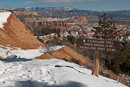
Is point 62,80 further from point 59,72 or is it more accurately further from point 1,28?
point 1,28

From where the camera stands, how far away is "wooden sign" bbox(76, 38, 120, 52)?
703 cm

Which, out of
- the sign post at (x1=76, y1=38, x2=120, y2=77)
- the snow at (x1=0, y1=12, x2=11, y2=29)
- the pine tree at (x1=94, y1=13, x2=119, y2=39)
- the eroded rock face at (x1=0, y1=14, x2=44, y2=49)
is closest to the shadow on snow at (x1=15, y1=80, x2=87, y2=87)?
the sign post at (x1=76, y1=38, x2=120, y2=77)

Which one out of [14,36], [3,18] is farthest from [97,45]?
[3,18]

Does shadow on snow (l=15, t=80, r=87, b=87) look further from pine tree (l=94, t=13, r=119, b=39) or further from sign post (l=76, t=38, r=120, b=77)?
pine tree (l=94, t=13, r=119, b=39)

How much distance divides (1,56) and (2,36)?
7.02m

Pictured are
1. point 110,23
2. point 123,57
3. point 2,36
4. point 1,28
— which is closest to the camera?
point 2,36

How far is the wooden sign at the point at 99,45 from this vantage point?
703 cm

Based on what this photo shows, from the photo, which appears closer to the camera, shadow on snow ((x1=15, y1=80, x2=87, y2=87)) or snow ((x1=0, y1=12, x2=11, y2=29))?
shadow on snow ((x1=15, y1=80, x2=87, y2=87))

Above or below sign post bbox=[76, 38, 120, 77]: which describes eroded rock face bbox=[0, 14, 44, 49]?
below

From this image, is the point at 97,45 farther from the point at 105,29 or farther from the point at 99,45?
the point at 105,29

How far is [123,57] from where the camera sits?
21.2m

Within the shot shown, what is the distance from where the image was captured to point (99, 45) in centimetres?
719

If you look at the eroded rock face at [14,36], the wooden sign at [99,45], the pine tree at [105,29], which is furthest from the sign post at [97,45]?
the pine tree at [105,29]

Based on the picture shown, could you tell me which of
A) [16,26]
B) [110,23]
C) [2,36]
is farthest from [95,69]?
[110,23]
